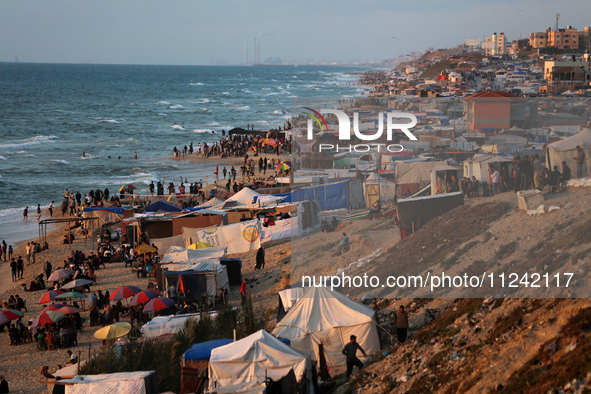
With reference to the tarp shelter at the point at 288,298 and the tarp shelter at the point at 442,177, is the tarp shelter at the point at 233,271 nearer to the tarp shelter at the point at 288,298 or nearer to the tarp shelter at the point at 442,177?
the tarp shelter at the point at 288,298

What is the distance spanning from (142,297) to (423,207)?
842cm

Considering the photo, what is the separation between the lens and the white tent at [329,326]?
1080 cm

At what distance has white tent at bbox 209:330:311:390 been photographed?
9062mm

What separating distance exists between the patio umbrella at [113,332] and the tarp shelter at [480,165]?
27.0 ft

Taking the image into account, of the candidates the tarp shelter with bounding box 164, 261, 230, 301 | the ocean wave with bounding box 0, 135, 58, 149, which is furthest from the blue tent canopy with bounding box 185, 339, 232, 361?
the ocean wave with bounding box 0, 135, 58, 149

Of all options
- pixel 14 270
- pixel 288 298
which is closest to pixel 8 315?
pixel 14 270

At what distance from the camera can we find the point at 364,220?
11.8 metres

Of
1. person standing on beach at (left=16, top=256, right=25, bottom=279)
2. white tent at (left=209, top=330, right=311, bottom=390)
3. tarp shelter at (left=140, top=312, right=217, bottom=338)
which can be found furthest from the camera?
person standing on beach at (left=16, top=256, right=25, bottom=279)

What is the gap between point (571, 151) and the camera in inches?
409

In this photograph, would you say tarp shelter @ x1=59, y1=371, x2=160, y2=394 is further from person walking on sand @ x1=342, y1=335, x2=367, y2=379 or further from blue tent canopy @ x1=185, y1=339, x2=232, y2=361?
person walking on sand @ x1=342, y1=335, x2=367, y2=379

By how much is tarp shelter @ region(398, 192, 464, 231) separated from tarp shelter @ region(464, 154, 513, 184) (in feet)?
1.41

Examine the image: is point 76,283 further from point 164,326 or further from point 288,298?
point 288,298

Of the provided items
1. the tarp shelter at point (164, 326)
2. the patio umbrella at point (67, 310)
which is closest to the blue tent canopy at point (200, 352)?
the tarp shelter at point (164, 326)

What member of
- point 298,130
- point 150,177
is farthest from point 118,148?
point 298,130
